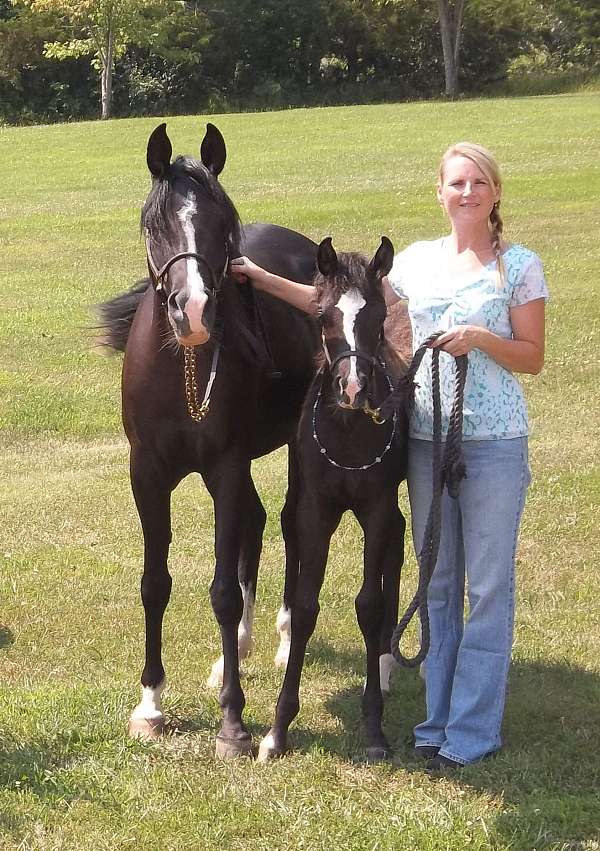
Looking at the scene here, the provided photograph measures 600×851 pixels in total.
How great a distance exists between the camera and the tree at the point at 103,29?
37.4m

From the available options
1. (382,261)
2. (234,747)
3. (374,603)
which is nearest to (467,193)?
(382,261)

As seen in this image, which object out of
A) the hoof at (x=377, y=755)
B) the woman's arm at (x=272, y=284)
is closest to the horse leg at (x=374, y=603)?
the hoof at (x=377, y=755)

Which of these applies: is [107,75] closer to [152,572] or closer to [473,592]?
[152,572]

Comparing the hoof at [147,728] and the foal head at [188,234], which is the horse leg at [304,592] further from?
the foal head at [188,234]

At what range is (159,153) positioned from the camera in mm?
4000

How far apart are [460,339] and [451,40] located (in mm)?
38139

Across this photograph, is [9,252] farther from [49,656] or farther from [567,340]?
[49,656]

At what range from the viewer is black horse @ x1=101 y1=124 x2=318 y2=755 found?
3910 mm

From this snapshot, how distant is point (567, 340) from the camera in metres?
11.6

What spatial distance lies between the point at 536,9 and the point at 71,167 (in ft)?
79.4

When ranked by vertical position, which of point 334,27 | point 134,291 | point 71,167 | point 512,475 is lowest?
point 512,475

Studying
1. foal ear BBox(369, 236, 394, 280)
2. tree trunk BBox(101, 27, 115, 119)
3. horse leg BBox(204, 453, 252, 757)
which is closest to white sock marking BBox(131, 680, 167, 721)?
horse leg BBox(204, 453, 252, 757)

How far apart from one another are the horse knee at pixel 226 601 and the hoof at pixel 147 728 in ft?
1.56

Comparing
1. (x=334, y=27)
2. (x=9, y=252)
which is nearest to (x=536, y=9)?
(x=334, y=27)
